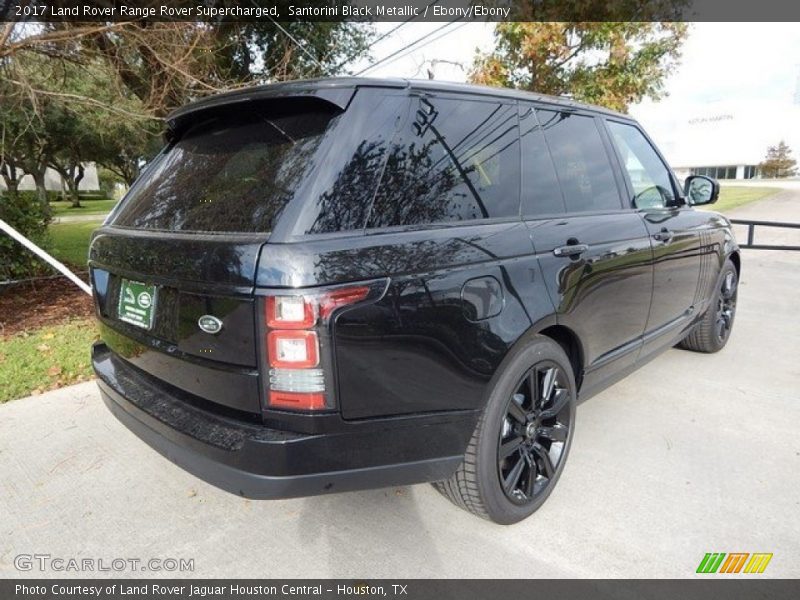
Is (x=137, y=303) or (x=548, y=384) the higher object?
(x=137, y=303)

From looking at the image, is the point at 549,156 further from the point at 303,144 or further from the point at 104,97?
the point at 104,97

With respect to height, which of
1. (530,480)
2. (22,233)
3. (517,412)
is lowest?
(530,480)

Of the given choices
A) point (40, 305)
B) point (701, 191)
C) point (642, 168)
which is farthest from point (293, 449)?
point (40, 305)

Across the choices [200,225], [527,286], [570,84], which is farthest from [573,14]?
[200,225]

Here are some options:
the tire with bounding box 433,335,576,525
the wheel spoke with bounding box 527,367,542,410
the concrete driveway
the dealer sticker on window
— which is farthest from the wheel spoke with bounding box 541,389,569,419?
the dealer sticker on window

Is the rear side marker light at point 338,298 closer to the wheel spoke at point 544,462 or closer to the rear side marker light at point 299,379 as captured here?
the rear side marker light at point 299,379

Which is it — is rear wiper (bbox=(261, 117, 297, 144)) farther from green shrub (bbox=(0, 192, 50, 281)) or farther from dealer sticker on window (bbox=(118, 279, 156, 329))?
green shrub (bbox=(0, 192, 50, 281))

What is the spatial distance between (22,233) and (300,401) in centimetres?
652

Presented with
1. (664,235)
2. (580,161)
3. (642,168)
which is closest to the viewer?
(580,161)

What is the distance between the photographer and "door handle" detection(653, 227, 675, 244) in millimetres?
3258

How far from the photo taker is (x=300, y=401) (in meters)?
1.72

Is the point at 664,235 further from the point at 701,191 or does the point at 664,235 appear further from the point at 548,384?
the point at 548,384

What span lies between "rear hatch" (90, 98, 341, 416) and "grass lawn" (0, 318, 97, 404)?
194 centimetres

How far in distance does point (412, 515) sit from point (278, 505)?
0.67 meters
